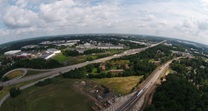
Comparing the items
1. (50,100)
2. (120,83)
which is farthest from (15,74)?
(120,83)

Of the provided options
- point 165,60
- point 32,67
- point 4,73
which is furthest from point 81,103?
point 165,60

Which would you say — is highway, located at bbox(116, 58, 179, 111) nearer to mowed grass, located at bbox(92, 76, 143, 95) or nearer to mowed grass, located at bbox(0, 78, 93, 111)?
mowed grass, located at bbox(92, 76, 143, 95)

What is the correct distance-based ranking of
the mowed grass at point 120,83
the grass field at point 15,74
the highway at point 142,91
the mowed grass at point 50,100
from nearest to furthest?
the highway at point 142,91, the mowed grass at point 50,100, the mowed grass at point 120,83, the grass field at point 15,74

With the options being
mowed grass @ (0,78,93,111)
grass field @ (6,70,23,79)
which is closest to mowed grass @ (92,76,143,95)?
mowed grass @ (0,78,93,111)

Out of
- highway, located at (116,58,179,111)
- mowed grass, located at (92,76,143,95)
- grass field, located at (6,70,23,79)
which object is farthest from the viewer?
grass field, located at (6,70,23,79)

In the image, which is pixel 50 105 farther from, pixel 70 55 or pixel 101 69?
pixel 70 55

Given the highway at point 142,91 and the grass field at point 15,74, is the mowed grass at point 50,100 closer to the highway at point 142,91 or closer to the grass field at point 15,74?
the highway at point 142,91

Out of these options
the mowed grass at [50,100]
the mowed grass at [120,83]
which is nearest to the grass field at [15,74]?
the mowed grass at [50,100]
